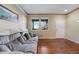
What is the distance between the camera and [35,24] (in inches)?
372

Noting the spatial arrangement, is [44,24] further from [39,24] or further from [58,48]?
[58,48]

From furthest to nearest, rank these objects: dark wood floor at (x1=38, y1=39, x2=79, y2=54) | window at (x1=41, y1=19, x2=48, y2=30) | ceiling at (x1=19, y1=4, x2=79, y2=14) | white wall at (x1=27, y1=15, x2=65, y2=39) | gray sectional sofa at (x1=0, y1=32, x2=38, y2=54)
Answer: window at (x1=41, y1=19, x2=48, y2=30) → white wall at (x1=27, y1=15, x2=65, y2=39) → ceiling at (x1=19, y1=4, x2=79, y2=14) → dark wood floor at (x1=38, y1=39, x2=79, y2=54) → gray sectional sofa at (x1=0, y1=32, x2=38, y2=54)

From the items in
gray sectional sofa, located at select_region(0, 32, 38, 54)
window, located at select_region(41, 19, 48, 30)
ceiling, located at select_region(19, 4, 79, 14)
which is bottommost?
gray sectional sofa, located at select_region(0, 32, 38, 54)

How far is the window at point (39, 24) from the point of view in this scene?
30.9 ft

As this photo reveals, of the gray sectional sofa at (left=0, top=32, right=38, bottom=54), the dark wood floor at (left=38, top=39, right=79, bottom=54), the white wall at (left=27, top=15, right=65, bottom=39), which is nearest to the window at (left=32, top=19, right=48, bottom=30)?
the white wall at (left=27, top=15, right=65, bottom=39)

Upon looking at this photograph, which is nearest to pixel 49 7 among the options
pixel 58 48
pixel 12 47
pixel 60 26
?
pixel 58 48

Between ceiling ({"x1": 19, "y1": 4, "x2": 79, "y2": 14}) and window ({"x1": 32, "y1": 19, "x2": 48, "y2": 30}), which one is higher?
ceiling ({"x1": 19, "y1": 4, "x2": 79, "y2": 14})

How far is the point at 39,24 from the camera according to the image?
9.45 m

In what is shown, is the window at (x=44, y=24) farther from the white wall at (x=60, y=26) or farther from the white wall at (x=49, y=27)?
the white wall at (x=60, y=26)

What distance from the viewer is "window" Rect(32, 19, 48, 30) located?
9422 mm


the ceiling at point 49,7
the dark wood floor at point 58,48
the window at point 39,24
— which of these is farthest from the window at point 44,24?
the dark wood floor at point 58,48

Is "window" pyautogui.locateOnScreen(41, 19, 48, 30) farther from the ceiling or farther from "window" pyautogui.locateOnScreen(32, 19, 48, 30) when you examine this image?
the ceiling
